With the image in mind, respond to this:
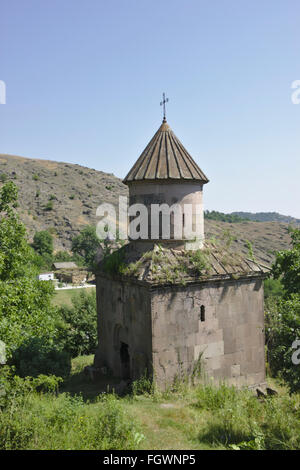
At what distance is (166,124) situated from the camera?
393 inches

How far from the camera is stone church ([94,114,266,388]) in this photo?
8.09 m

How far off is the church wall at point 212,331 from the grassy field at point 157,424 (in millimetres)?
902

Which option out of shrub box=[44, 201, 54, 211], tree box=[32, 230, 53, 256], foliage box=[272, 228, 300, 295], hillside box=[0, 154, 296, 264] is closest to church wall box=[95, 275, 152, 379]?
foliage box=[272, 228, 300, 295]

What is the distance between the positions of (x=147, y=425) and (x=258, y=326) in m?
4.18

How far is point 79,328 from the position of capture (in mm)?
15188

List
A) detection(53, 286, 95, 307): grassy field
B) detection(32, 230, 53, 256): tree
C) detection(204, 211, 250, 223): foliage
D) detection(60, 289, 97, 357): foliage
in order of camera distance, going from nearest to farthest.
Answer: detection(60, 289, 97, 357): foliage, detection(53, 286, 95, 307): grassy field, detection(32, 230, 53, 256): tree, detection(204, 211, 250, 223): foliage

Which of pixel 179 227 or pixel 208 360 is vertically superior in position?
pixel 179 227

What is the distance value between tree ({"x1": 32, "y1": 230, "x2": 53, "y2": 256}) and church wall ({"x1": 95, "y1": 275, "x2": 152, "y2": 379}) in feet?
156

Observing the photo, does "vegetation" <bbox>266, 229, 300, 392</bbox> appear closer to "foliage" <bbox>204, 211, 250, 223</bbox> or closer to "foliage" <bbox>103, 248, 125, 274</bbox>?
"foliage" <bbox>103, 248, 125, 274</bbox>

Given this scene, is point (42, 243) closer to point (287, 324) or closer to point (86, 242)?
point (86, 242)

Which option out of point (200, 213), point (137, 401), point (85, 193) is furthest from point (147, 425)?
point (85, 193)

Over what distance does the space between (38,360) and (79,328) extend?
620cm

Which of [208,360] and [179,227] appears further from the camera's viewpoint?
[179,227]

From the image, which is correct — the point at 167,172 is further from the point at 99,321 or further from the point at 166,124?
the point at 99,321
